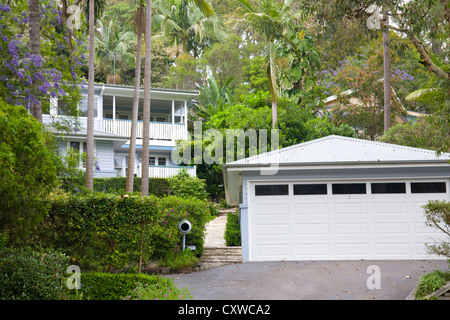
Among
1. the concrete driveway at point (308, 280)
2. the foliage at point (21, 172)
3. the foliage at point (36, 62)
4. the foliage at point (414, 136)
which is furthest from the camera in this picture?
the foliage at point (414, 136)

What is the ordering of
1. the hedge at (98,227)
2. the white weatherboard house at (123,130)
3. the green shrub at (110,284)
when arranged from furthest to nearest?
the white weatherboard house at (123,130) → the hedge at (98,227) → the green shrub at (110,284)

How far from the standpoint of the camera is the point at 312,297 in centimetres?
891

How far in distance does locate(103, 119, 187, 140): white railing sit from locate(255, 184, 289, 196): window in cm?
1322

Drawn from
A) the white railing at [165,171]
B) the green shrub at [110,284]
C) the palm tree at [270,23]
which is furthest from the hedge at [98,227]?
the white railing at [165,171]

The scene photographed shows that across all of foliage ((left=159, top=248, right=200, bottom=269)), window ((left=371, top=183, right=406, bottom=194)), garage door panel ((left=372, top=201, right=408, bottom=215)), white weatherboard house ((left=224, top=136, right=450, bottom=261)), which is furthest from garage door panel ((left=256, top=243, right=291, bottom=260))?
window ((left=371, top=183, right=406, bottom=194))

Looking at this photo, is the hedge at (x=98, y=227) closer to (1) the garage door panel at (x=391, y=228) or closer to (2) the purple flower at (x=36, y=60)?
(2) the purple flower at (x=36, y=60)

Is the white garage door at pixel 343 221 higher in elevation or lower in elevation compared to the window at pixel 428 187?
lower

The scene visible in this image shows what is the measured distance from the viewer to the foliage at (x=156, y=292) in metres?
7.58

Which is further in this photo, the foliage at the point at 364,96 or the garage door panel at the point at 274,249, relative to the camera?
the foliage at the point at 364,96

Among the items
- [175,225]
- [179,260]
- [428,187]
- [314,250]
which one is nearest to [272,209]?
[314,250]

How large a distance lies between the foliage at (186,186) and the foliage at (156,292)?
1325 centimetres

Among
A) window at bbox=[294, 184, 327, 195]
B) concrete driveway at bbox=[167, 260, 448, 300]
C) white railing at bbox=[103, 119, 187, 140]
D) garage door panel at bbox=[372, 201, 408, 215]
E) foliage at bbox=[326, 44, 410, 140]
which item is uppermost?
foliage at bbox=[326, 44, 410, 140]

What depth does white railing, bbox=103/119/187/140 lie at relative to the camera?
80.0 feet

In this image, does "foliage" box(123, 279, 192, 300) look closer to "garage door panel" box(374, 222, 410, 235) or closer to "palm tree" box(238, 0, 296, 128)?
"garage door panel" box(374, 222, 410, 235)
